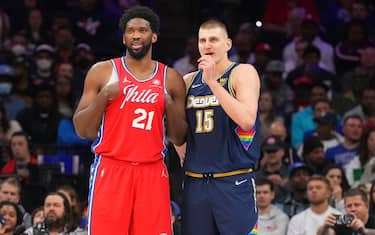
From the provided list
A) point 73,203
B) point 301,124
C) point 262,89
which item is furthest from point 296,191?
point 262,89

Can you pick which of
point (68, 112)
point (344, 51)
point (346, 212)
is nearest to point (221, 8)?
point (344, 51)

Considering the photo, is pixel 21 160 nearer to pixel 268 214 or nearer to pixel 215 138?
pixel 268 214

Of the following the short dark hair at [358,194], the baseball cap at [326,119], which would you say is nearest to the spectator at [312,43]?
the baseball cap at [326,119]

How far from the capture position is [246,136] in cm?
791

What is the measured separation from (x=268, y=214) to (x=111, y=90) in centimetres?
387

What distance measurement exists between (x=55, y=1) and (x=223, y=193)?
29.8 feet

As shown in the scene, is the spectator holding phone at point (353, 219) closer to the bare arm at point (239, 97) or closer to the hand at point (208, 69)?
the bare arm at point (239, 97)

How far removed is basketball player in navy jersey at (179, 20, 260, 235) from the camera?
782 centimetres

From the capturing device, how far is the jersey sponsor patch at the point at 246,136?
7895 millimetres

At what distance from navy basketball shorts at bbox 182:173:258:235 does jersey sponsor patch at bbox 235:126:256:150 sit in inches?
8.9

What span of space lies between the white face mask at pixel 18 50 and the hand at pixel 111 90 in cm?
717

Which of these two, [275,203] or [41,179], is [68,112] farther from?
[275,203]

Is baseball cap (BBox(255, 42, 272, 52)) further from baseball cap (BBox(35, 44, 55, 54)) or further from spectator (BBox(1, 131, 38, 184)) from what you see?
spectator (BBox(1, 131, 38, 184))

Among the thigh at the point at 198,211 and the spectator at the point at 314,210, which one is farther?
the spectator at the point at 314,210
